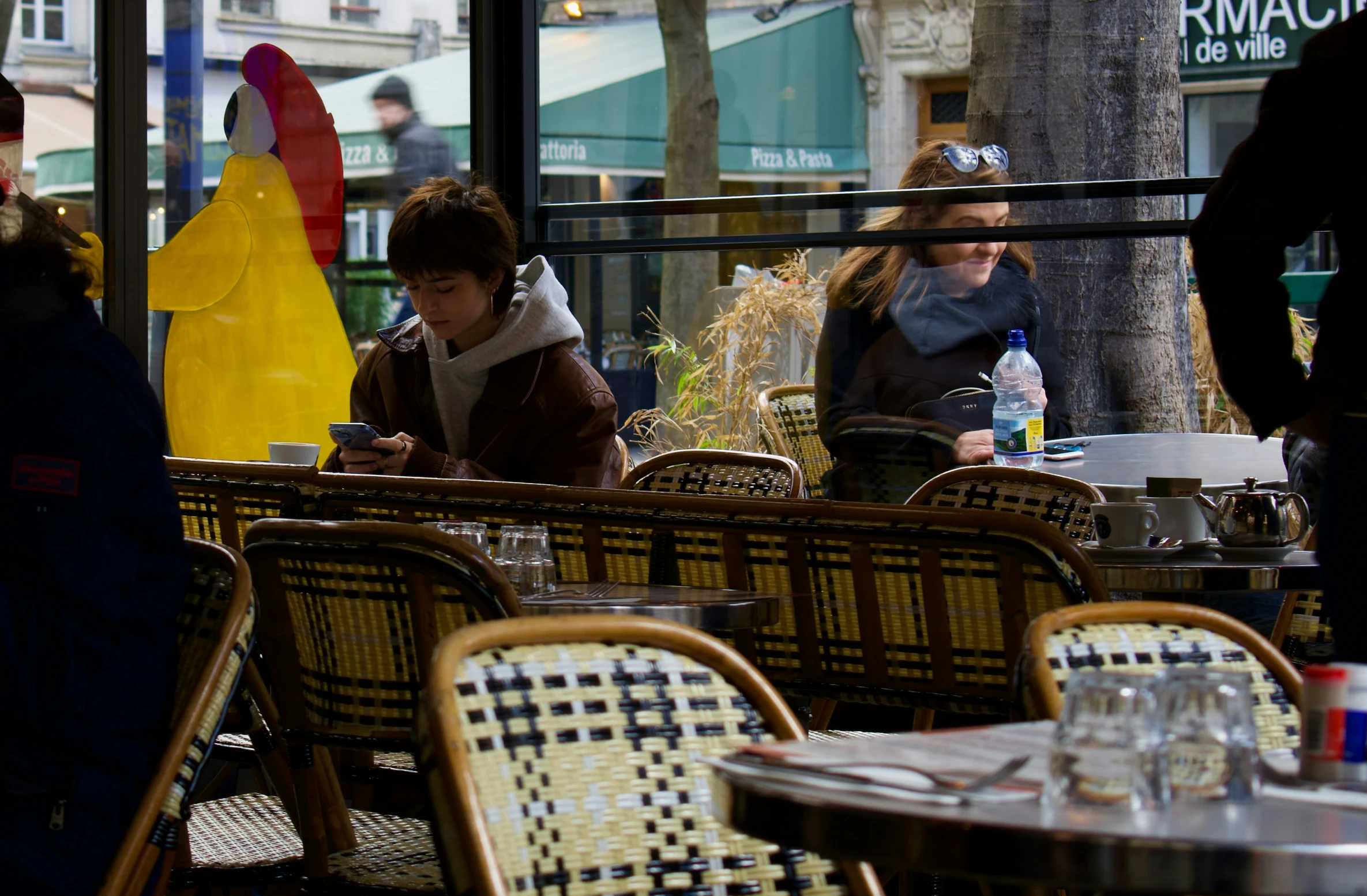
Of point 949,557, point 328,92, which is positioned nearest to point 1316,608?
point 949,557

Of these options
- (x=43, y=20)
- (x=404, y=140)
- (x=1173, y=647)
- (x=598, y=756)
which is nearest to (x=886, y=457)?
(x=404, y=140)

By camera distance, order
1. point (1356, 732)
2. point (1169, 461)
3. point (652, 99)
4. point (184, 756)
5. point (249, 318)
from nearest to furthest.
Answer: point (1356, 732) → point (184, 756) → point (1169, 461) → point (249, 318) → point (652, 99)

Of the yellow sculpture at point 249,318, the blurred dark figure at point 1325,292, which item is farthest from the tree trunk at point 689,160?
the blurred dark figure at point 1325,292

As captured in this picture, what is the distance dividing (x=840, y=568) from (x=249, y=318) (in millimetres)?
3033

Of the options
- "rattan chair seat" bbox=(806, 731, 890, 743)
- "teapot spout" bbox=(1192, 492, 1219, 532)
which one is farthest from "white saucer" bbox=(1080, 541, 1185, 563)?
"rattan chair seat" bbox=(806, 731, 890, 743)

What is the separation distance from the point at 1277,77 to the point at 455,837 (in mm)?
1529

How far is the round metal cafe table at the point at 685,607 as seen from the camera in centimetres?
260

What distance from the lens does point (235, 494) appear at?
342 cm

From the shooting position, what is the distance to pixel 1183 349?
214 inches

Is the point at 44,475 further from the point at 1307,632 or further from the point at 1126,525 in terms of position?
the point at 1307,632

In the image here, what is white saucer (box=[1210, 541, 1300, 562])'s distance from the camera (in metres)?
2.96

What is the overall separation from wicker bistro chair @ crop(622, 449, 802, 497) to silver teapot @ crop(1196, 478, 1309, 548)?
1.47m

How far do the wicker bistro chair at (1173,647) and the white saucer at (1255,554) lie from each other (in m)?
1.10

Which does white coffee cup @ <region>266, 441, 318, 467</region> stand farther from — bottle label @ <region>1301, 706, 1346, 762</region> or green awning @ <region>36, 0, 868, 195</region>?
bottle label @ <region>1301, 706, 1346, 762</region>
